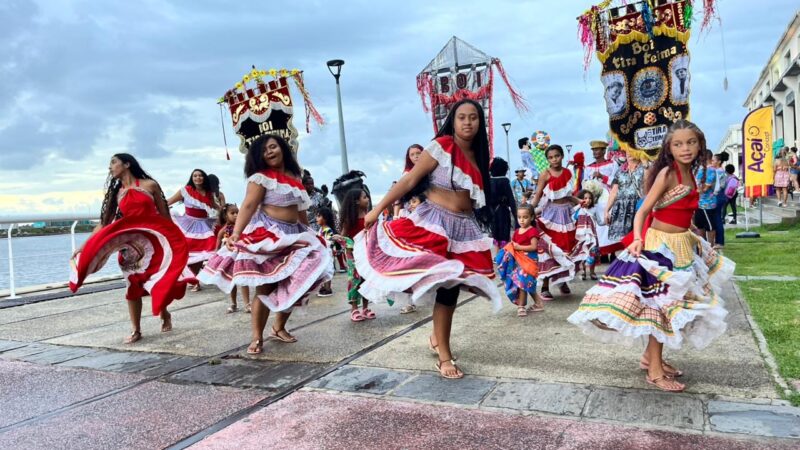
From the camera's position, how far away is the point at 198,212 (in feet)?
28.5

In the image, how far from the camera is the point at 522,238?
6238 mm

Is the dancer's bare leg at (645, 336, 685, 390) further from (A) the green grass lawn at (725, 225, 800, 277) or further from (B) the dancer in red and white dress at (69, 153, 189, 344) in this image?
(A) the green grass lawn at (725, 225, 800, 277)

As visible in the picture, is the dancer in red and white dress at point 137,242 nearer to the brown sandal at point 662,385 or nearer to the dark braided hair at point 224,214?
the dark braided hair at point 224,214

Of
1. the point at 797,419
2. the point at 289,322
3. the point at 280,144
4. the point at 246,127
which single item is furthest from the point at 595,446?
the point at 246,127

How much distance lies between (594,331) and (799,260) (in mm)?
6738

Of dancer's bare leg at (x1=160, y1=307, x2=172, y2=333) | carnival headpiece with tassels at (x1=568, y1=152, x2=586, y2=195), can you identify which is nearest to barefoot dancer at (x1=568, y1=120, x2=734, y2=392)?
dancer's bare leg at (x1=160, y1=307, x2=172, y2=333)

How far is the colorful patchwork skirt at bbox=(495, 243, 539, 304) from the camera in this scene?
5.84 meters

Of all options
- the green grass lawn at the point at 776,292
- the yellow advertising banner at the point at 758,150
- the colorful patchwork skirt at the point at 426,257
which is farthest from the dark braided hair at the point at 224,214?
the yellow advertising banner at the point at 758,150

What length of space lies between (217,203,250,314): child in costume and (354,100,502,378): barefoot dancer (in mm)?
2888

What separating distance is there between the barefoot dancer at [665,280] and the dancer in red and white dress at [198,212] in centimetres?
629

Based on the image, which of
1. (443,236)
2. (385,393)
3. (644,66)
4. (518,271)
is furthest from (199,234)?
(644,66)

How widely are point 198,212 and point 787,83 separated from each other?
35971 mm

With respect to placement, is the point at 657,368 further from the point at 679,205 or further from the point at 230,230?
the point at 230,230

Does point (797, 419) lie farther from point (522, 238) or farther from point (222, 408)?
point (522, 238)
